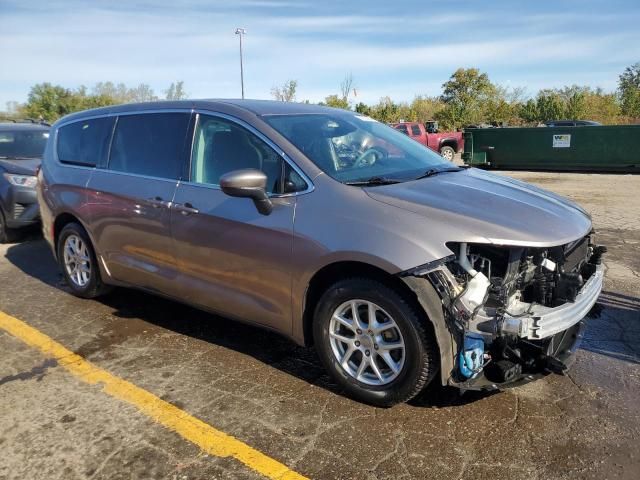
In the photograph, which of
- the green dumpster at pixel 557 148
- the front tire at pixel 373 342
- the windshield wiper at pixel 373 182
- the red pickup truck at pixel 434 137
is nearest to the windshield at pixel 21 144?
the windshield wiper at pixel 373 182

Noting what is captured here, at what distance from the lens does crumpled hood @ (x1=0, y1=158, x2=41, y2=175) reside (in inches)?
296

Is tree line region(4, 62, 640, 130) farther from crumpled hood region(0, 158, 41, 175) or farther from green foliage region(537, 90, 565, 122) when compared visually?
crumpled hood region(0, 158, 41, 175)

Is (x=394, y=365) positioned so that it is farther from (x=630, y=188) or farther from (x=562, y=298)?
(x=630, y=188)

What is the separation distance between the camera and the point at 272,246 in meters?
3.36

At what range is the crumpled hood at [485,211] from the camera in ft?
9.39

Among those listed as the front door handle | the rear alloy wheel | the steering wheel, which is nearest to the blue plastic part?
the steering wheel

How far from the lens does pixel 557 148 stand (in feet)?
52.8

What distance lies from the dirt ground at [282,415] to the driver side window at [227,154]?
127 cm

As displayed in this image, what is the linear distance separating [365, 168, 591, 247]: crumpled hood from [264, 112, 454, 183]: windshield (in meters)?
0.27

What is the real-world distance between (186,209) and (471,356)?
7.05ft

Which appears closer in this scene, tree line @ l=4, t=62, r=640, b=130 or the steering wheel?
the steering wheel

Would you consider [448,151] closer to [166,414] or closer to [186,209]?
[186,209]

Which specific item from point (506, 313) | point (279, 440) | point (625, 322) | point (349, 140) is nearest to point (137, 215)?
point (349, 140)

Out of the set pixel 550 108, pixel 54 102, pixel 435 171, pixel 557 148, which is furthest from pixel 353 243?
pixel 54 102
